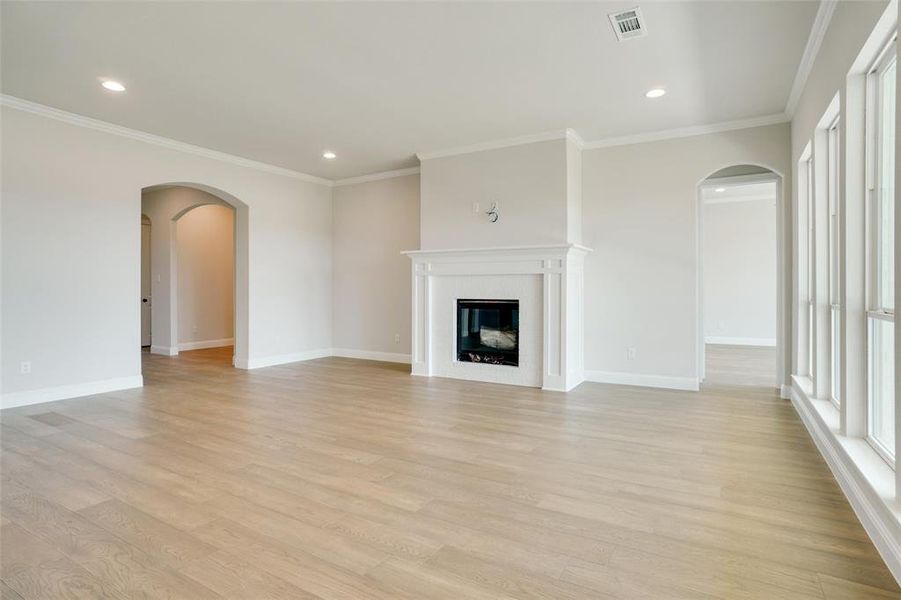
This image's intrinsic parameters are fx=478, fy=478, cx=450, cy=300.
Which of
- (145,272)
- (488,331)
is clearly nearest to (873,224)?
(488,331)

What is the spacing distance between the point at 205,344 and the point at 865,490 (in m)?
9.10

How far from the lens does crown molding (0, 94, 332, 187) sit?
14.3 feet

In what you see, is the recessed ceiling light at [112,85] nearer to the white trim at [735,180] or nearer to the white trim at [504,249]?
the white trim at [504,249]

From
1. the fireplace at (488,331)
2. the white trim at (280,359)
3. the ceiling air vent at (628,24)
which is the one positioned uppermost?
the ceiling air vent at (628,24)

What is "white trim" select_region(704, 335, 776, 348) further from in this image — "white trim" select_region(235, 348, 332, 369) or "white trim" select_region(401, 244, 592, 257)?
"white trim" select_region(235, 348, 332, 369)

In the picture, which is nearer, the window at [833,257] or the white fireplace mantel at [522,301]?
the window at [833,257]

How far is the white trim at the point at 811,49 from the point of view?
2851mm

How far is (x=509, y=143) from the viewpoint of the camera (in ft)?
17.9

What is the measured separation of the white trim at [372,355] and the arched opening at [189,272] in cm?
159

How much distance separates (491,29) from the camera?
313cm

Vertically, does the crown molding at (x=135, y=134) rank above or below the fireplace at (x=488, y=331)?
above

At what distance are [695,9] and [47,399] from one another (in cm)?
621

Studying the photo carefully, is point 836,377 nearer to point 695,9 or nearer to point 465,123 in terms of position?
point 695,9

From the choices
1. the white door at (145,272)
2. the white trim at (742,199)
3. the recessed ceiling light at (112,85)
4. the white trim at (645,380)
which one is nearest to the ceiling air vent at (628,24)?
the white trim at (645,380)
